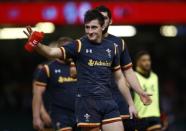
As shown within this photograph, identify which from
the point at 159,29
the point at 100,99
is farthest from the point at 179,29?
the point at 100,99

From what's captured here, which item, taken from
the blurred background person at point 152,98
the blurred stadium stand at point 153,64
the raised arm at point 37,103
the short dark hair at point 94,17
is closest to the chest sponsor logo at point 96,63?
the short dark hair at point 94,17

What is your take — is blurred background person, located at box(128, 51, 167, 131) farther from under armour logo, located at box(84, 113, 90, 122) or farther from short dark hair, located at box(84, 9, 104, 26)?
short dark hair, located at box(84, 9, 104, 26)

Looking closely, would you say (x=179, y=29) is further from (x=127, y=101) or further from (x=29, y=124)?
(x=127, y=101)

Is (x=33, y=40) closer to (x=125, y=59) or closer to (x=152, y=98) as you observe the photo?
(x=125, y=59)

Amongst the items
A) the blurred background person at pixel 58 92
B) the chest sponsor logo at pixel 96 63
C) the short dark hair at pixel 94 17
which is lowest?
the blurred background person at pixel 58 92

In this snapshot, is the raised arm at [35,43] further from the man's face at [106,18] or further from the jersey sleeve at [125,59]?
the jersey sleeve at [125,59]

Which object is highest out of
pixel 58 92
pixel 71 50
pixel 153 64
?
pixel 153 64

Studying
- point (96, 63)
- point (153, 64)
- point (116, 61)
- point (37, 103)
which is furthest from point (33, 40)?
point (153, 64)

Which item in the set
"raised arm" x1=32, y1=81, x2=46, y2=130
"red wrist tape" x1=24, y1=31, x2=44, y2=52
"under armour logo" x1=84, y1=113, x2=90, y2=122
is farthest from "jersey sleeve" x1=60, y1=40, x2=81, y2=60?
"raised arm" x1=32, y1=81, x2=46, y2=130

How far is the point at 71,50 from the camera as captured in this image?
9156 mm

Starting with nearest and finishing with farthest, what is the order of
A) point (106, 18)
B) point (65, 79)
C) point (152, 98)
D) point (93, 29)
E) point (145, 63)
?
point (93, 29) → point (106, 18) → point (65, 79) → point (152, 98) → point (145, 63)

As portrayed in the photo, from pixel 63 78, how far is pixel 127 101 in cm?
143

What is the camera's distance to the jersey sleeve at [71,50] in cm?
910

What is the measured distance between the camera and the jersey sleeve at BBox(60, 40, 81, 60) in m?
9.10
